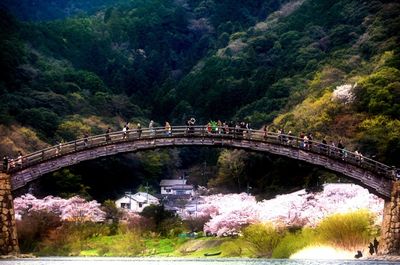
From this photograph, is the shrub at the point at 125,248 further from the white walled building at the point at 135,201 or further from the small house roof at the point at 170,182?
the small house roof at the point at 170,182

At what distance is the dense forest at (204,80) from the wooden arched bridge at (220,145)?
948 inches

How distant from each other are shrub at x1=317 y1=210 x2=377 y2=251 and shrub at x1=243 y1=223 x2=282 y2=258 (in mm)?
5170

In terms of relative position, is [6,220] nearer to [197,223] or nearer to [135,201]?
[197,223]

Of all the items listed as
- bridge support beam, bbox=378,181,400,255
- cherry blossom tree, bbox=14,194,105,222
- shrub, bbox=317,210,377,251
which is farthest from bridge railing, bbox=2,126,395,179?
cherry blossom tree, bbox=14,194,105,222

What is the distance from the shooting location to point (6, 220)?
147 feet

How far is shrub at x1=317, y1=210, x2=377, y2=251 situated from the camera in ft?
159

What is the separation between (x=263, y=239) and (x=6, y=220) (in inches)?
631

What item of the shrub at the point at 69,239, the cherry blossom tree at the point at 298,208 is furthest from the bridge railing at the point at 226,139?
the shrub at the point at 69,239

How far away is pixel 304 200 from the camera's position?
62.5 metres

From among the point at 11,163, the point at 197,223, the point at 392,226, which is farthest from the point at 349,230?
the point at 197,223

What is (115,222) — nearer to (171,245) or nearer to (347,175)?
(171,245)

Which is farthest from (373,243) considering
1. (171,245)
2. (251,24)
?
(251,24)

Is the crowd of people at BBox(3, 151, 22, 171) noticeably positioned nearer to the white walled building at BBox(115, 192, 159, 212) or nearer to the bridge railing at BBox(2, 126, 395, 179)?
the bridge railing at BBox(2, 126, 395, 179)

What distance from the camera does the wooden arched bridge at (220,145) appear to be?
46.7m
